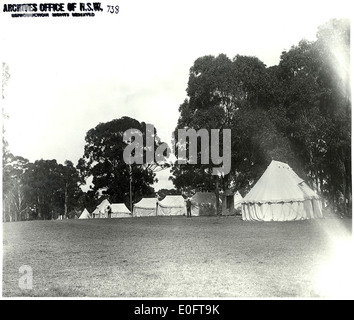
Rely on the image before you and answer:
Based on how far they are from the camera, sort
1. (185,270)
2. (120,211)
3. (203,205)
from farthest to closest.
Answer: (120,211) → (203,205) → (185,270)

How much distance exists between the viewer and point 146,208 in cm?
4700

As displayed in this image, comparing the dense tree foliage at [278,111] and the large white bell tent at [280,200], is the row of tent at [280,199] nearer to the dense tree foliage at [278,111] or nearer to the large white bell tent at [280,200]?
the large white bell tent at [280,200]

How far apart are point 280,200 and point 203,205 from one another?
54.8ft

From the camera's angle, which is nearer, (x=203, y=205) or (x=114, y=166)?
(x=203, y=205)

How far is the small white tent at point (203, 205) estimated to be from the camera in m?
39.8

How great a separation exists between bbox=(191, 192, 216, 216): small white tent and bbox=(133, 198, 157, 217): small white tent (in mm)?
7975

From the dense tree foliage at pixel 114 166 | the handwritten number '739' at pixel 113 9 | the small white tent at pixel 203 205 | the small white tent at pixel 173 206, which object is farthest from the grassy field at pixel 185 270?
the small white tent at pixel 173 206

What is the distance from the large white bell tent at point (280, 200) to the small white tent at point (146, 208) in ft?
73.7

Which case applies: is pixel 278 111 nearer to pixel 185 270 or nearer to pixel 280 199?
pixel 280 199

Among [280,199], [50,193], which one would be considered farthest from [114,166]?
[280,199]

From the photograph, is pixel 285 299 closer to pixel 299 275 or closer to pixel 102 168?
pixel 299 275

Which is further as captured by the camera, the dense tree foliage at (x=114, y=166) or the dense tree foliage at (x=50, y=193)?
the dense tree foliage at (x=50, y=193)

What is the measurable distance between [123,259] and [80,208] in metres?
65.3

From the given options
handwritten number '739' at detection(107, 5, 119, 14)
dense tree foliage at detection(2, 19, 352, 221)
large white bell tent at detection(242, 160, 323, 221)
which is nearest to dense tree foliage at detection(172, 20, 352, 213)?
dense tree foliage at detection(2, 19, 352, 221)
